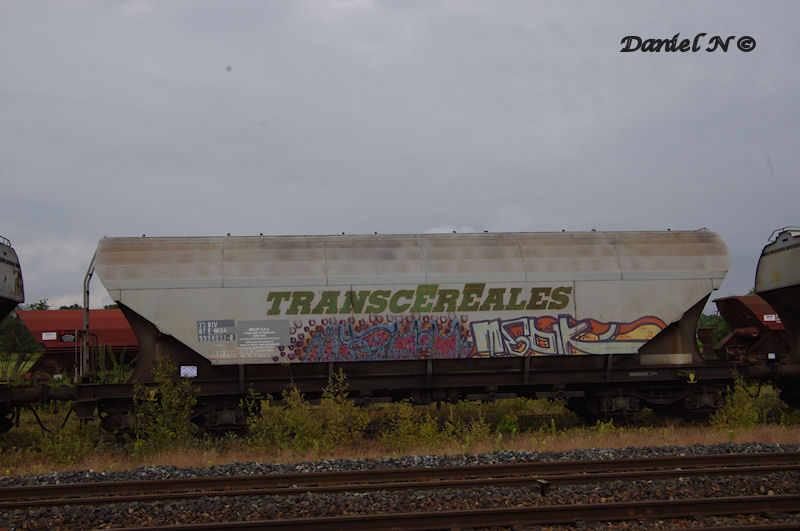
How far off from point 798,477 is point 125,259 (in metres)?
12.1

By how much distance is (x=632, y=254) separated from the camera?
1266cm

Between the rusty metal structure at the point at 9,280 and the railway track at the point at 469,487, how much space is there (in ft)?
16.6

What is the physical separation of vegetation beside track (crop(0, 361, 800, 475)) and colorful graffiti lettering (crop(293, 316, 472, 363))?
0.64 meters

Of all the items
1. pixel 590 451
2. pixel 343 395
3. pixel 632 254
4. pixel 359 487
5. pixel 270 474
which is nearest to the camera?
pixel 359 487

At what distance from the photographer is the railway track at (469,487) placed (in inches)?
265

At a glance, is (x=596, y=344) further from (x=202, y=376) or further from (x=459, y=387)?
(x=202, y=376)

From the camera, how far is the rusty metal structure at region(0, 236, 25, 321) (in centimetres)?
1162

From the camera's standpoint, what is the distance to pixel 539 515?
22.4ft

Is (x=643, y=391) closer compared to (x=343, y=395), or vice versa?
(x=343, y=395)

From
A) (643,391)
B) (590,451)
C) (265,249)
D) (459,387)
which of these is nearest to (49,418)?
(265,249)

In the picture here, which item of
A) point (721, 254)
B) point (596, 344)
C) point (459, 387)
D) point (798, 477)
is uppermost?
point (721, 254)

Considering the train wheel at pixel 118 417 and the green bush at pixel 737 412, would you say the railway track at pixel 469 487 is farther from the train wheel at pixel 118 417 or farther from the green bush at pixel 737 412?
the train wheel at pixel 118 417

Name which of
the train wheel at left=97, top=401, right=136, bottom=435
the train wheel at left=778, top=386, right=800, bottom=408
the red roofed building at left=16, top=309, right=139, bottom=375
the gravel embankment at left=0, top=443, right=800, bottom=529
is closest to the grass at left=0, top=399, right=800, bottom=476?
the train wheel at left=97, top=401, right=136, bottom=435

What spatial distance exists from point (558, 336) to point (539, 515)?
19.0ft
